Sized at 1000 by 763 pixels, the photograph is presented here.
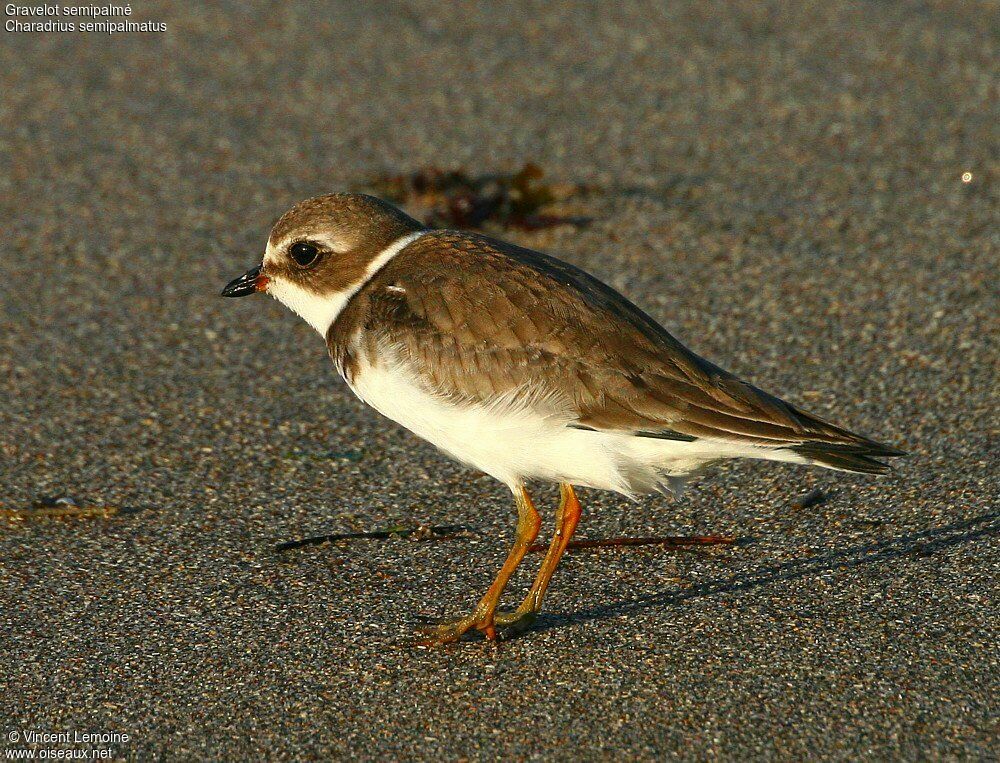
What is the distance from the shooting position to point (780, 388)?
595 centimetres

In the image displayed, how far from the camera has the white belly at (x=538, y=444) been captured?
13.8 feet

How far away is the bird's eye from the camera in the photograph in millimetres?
4883

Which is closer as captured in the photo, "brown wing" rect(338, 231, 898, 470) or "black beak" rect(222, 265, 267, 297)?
"brown wing" rect(338, 231, 898, 470)

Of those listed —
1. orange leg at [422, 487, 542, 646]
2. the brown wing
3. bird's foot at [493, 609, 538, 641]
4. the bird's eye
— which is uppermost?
the bird's eye

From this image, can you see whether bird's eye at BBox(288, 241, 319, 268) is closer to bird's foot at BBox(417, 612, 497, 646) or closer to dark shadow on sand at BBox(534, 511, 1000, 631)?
bird's foot at BBox(417, 612, 497, 646)

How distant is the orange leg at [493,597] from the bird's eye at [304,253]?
3.98ft

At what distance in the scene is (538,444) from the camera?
422cm

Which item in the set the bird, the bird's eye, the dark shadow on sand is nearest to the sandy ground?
the dark shadow on sand

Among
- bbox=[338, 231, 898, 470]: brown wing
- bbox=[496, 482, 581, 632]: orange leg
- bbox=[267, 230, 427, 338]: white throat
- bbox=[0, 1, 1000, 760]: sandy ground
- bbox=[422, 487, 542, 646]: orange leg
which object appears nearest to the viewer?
bbox=[0, 1, 1000, 760]: sandy ground

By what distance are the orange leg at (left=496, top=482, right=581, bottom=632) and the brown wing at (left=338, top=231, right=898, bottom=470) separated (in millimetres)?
442

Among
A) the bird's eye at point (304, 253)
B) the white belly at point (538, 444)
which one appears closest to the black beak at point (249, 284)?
the bird's eye at point (304, 253)

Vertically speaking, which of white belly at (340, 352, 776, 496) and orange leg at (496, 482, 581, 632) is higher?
white belly at (340, 352, 776, 496)

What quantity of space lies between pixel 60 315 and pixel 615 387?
3615 millimetres

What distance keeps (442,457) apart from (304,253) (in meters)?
1.19
